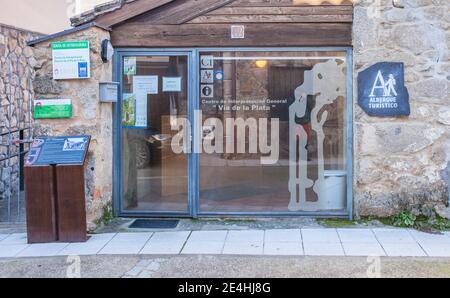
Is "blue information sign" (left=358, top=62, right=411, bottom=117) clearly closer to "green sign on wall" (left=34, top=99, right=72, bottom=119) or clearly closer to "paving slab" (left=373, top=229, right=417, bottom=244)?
"paving slab" (left=373, top=229, right=417, bottom=244)

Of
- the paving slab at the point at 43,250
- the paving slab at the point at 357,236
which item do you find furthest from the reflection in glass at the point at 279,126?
the paving slab at the point at 43,250

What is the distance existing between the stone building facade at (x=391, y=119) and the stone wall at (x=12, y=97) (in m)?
2.45

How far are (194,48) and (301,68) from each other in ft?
4.70

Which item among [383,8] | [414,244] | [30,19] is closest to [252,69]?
[383,8]

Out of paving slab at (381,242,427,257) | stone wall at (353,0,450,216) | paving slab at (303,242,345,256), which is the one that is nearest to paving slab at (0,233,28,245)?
paving slab at (303,242,345,256)

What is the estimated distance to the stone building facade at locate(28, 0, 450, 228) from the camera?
20.4 ft

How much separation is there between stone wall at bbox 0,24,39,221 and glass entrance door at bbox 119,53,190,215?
2.39 metres

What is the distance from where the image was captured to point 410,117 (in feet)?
20.7

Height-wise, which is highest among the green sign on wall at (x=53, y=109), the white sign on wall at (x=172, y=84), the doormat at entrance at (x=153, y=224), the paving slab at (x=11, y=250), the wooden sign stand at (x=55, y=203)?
the white sign on wall at (x=172, y=84)

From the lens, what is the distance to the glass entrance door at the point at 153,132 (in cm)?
672

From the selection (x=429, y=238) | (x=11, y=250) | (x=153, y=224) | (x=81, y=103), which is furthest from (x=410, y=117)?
(x=11, y=250)

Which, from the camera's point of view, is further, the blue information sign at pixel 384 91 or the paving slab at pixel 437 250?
the blue information sign at pixel 384 91

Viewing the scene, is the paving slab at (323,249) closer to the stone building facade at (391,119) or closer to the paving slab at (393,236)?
the paving slab at (393,236)

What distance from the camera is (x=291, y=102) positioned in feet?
21.8
